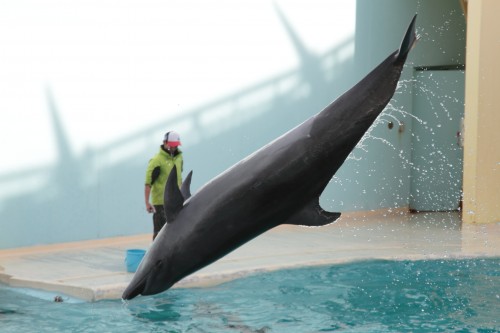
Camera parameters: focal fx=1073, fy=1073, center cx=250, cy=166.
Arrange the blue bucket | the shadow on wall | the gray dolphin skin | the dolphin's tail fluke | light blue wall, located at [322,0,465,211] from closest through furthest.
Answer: the dolphin's tail fluke → the gray dolphin skin → the blue bucket → the shadow on wall → light blue wall, located at [322,0,465,211]

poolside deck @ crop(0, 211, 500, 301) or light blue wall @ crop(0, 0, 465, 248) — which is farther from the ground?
light blue wall @ crop(0, 0, 465, 248)

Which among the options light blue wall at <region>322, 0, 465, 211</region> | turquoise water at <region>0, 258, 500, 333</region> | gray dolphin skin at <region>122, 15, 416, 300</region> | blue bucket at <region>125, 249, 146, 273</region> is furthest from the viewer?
light blue wall at <region>322, 0, 465, 211</region>

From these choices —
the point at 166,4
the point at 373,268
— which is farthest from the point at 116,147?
the point at 373,268

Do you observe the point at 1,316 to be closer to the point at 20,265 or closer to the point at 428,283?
the point at 20,265

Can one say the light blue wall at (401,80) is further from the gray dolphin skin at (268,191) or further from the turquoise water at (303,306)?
the gray dolphin skin at (268,191)

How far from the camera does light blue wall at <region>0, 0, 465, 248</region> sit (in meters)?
12.0

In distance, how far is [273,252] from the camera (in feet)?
38.7

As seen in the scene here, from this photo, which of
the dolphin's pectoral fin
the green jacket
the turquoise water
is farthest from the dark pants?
the dolphin's pectoral fin

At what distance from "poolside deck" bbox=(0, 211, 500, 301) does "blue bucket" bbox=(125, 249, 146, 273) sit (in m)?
0.09

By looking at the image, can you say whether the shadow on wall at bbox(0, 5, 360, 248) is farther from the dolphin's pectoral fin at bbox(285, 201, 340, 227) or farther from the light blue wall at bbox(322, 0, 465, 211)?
the dolphin's pectoral fin at bbox(285, 201, 340, 227)

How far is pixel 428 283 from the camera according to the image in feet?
34.7

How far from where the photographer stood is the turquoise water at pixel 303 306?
8.66 metres

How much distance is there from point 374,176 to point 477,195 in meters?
1.74

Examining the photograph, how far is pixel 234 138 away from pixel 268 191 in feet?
29.2
